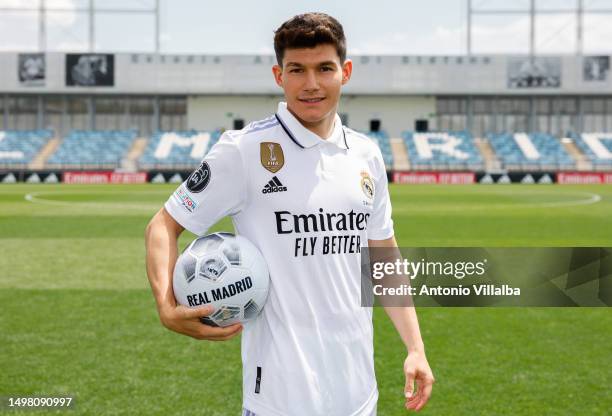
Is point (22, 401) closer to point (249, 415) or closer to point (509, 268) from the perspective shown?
point (249, 415)

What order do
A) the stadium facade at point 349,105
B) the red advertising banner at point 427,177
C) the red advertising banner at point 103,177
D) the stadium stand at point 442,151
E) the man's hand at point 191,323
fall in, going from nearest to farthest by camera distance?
the man's hand at point 191,323, the red advertising banner at point 103,177, the red advertising banner at point 427,177, the stadium stand at point 442,151, the stadium facade at point 349,105

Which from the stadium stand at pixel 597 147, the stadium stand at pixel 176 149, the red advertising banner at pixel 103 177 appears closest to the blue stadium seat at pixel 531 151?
the stadium stand at pixel 597 147

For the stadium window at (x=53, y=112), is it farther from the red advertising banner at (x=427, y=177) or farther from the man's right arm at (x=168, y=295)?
the man's right arm at (x=168, y=295)

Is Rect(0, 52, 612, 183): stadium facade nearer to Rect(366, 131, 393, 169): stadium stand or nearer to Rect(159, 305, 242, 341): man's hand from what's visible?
Rect(366, 131, 393, 169): stadium stand

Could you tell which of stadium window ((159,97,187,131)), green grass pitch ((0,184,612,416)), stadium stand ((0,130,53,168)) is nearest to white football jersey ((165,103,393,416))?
green grass pitch ((0,184,612,416))

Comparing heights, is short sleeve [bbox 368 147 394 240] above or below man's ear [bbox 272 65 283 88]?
below

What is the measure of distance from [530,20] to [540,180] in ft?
59.2

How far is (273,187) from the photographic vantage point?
6.83ft

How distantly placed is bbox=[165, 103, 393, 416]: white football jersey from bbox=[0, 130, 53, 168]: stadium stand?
45.6m

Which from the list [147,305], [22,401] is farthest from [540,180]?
[22,401]

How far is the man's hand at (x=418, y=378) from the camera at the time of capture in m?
2.35

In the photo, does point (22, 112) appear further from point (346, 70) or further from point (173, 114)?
point (346, 70)

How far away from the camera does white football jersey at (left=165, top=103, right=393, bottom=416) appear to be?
208 centimetres

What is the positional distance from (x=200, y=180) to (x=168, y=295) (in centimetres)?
38
